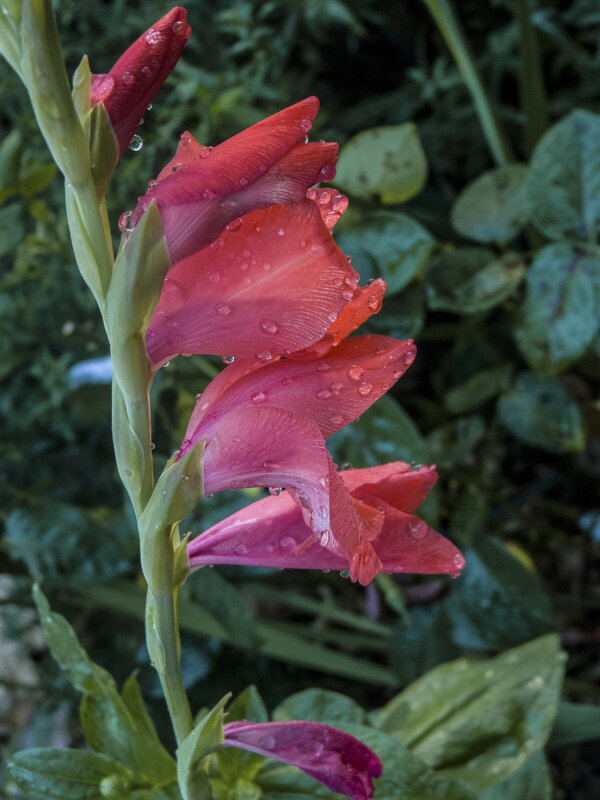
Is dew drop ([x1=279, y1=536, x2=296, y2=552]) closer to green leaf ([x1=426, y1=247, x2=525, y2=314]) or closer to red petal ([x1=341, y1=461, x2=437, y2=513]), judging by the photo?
red petal ([x1=341, y1=461, x2=437, y2=513])

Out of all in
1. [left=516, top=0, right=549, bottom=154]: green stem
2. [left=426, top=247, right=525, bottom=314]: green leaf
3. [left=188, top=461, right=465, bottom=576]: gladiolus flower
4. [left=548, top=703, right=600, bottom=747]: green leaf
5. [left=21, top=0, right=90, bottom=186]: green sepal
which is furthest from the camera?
[left=516, top=0, right=549, bottom=154]: green stem

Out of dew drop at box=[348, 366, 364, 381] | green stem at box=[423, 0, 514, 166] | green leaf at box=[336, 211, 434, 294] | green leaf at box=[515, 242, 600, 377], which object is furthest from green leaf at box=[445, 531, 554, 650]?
dew drop at box=[348, 366, 364, 381]

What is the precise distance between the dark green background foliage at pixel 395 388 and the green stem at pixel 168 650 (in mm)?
138

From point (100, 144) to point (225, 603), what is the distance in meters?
0.55

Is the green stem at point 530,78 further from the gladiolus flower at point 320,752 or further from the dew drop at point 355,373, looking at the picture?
the gladiolus flower at point 320,752

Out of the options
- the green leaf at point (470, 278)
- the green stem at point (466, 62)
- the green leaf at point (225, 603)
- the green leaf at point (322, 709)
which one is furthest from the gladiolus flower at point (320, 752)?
the green stem at point (466, 62)

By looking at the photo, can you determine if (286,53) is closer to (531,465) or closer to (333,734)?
(531,465)


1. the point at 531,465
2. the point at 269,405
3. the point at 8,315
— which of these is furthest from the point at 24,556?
the point at 531,465

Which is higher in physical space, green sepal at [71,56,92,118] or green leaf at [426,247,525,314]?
green sepal at [71,56,92,118]

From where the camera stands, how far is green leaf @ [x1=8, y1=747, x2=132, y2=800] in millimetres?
488

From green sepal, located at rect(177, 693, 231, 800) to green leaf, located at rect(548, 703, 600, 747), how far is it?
1.66 feet

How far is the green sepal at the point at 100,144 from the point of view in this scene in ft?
1.21

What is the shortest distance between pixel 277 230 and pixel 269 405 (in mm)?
86

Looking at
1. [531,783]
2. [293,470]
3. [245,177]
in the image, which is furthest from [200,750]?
[531,783]
